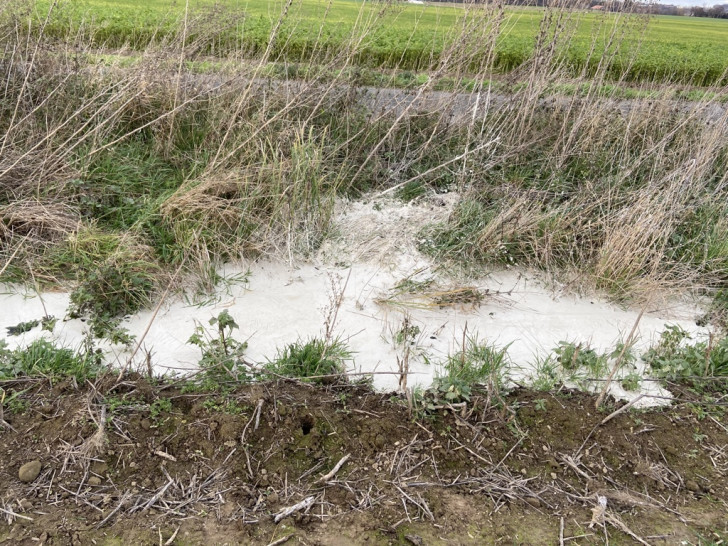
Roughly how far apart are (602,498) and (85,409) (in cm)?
216

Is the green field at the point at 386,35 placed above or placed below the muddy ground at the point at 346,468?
above

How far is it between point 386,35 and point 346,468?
28.2 ft

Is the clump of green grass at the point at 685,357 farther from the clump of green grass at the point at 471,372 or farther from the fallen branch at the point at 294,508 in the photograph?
the fallen branch at the point at 294,508

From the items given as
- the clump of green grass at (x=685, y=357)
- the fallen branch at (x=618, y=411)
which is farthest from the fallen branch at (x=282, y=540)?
the clump of green grass at (x=685, y=357)

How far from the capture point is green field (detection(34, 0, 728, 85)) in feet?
14.7

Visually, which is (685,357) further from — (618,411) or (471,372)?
(471,372)

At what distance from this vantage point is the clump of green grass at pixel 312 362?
276cm

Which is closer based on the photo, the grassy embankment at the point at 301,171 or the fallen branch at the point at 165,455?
the fallen branch at the point at 165,455

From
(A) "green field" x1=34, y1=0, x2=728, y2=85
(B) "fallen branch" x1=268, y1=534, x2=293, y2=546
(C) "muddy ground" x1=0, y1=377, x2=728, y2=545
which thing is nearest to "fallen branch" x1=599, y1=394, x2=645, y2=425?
(C) "muddy ground" x1=0, y1=377, x2=728, y2=545

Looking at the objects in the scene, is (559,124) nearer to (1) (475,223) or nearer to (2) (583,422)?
(1) (475,223)

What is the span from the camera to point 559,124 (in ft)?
15.6

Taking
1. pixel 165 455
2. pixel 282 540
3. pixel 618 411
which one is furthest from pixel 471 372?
pixel 165 455

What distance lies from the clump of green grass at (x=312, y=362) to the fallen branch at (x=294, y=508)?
72 cm

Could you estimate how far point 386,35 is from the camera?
367 inches
